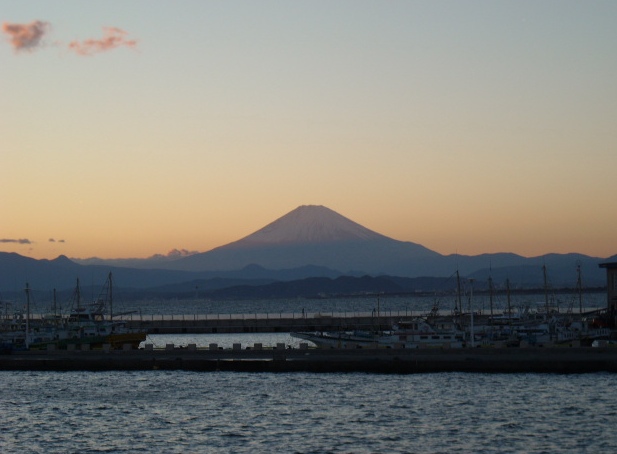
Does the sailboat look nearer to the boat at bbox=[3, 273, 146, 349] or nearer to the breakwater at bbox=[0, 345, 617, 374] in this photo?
the boat at bbox=[3, 273, 146, 349]

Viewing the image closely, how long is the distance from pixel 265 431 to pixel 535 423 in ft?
35.2

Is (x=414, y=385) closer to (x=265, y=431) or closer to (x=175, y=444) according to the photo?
(x=265, y=431)

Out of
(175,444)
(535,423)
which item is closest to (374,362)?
(535,423)

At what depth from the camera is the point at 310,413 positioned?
43.0 meters

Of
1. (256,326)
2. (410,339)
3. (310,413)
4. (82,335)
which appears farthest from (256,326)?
(310,413)

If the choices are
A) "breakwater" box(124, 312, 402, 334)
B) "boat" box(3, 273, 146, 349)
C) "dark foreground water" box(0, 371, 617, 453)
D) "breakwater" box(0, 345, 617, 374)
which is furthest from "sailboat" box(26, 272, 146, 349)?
"breakwater" box(124, 312, 402, 334)

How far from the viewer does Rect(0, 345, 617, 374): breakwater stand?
5488cm

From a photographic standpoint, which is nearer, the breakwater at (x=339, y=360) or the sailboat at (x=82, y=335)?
the breakwater at (x=339, y=360)

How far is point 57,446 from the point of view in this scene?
37.0 meters

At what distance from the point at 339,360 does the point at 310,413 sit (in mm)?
14978

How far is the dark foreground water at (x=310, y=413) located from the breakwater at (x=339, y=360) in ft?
4.35

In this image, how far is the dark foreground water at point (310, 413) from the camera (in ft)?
119

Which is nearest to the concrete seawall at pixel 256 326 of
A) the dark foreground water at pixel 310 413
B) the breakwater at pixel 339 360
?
the breakwater at pixel 339 360

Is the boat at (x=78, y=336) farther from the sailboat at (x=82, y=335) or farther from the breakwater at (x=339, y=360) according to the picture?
the breakwater at (x=339, y=360)
